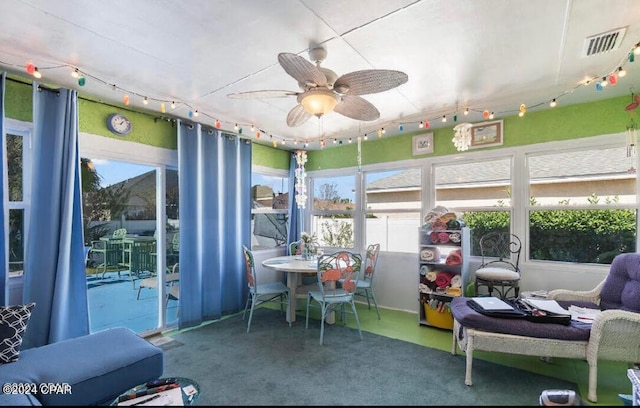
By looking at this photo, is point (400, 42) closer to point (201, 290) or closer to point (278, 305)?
point (201, 290)

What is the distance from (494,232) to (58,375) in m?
4.14

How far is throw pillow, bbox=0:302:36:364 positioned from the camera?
1.91m

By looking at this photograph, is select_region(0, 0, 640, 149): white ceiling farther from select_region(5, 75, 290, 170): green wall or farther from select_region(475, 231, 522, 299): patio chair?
select_region(475, 231, 522, 299): patio chair

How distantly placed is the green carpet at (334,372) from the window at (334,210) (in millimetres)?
1880

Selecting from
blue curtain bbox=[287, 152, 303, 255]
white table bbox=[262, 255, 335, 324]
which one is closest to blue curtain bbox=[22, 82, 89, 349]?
white table bbox=[262, 255, 335, 324]

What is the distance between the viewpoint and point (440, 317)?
11.3ft

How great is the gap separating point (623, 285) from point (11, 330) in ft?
15.2

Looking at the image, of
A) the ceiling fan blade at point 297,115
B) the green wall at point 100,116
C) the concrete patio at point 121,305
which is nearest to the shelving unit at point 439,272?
the ceiling fan blade at point 297,115

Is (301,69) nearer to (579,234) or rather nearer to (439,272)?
(439,272)

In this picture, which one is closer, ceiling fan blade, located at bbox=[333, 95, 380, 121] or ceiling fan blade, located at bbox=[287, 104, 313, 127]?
ceiling fan blade, located at bbox=[333, 95, 380, 121]

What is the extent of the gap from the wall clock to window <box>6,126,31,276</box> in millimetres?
628

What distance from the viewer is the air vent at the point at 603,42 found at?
1.92 metres

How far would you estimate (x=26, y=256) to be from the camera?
2.43 metres

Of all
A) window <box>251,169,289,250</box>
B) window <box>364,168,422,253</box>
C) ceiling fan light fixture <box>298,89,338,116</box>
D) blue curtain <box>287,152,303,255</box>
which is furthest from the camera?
blue curtain <box>287,152,303,255</box>
